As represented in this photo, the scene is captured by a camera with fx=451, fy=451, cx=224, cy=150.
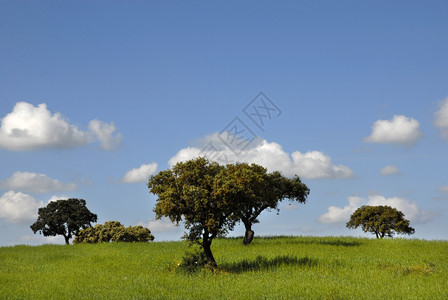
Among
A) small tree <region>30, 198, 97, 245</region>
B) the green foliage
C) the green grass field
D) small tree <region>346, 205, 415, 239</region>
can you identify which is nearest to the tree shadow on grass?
the green grass field

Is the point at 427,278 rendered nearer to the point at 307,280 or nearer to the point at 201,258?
the point at 307,280

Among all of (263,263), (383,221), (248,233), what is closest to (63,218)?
(248,233)

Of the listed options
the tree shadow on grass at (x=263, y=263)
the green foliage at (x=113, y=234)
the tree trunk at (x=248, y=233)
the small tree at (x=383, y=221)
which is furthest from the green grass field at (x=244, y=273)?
the small tree at (x=383, y=221)

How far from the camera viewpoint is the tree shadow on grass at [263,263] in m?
31.0

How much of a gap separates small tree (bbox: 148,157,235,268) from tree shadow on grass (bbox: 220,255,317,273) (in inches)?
80.7

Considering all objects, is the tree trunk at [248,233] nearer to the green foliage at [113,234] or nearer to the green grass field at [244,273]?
the green grass field at [244,273]

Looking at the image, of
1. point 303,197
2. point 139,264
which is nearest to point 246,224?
point 303,197

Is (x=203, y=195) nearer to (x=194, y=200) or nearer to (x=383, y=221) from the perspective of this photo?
(x=194, y=200)

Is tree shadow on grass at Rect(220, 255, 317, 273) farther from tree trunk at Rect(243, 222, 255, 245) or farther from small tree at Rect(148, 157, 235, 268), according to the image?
tree trunk at Rect(243, 222, 255, 245)

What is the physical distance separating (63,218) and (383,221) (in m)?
51.2

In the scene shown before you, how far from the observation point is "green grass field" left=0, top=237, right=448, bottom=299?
2133 centimetres

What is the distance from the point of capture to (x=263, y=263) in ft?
106

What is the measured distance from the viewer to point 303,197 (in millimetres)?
49625

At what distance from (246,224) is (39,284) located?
79.5ft
